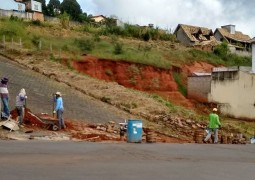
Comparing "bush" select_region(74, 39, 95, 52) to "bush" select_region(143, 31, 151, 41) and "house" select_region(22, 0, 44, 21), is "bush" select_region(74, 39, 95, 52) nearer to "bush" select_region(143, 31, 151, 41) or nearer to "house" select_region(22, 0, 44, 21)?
"bush" select_region(143, 31, 151, 41)

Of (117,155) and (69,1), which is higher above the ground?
(69,1)

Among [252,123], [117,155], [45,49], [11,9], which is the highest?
[11,9]

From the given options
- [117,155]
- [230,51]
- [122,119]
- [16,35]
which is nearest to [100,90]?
[122,119]

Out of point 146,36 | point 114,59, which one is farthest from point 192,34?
point 114,59

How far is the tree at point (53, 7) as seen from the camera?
303 feet

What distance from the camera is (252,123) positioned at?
45.1 meters

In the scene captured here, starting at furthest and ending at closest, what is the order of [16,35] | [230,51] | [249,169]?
[230,51] < [16,35] < [249,169]

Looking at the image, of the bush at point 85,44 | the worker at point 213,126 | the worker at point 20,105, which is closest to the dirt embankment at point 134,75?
the bush at point 85,44

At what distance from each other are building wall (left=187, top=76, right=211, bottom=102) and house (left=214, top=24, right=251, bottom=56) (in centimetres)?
2866

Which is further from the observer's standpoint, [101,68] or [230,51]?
[230,51]

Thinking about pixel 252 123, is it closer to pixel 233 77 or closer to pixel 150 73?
pixel 233 77

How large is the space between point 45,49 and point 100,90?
13486 mm

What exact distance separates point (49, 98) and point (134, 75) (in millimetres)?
20212

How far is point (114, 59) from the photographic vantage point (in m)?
49.8
